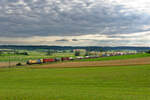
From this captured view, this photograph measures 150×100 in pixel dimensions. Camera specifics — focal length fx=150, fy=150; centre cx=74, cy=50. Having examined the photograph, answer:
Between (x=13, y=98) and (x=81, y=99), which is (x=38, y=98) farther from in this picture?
(x=81, y=99)

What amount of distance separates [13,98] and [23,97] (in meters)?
0.78

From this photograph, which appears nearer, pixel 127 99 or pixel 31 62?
pixel 127 99

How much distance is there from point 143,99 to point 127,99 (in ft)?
4.20

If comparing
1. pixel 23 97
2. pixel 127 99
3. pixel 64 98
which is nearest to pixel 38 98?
pixel 23 97

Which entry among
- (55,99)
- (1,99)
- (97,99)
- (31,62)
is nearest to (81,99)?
(97,99)

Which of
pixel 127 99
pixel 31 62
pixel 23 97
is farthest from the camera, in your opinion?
pixel 31 62

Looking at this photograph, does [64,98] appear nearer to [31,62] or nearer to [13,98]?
[13,98]

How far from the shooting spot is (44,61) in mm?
83500

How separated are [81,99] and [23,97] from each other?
16.1ft

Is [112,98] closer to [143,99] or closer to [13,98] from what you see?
[143,99]

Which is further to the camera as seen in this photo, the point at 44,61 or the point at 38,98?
the point at 44,61

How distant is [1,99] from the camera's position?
12234mm

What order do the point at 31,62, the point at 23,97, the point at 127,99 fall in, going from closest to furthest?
the point at 127,99 < the point at 23,97 < the point at 31,62

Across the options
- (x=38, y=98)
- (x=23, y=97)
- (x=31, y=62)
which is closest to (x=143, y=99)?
(x=38, y=98)
